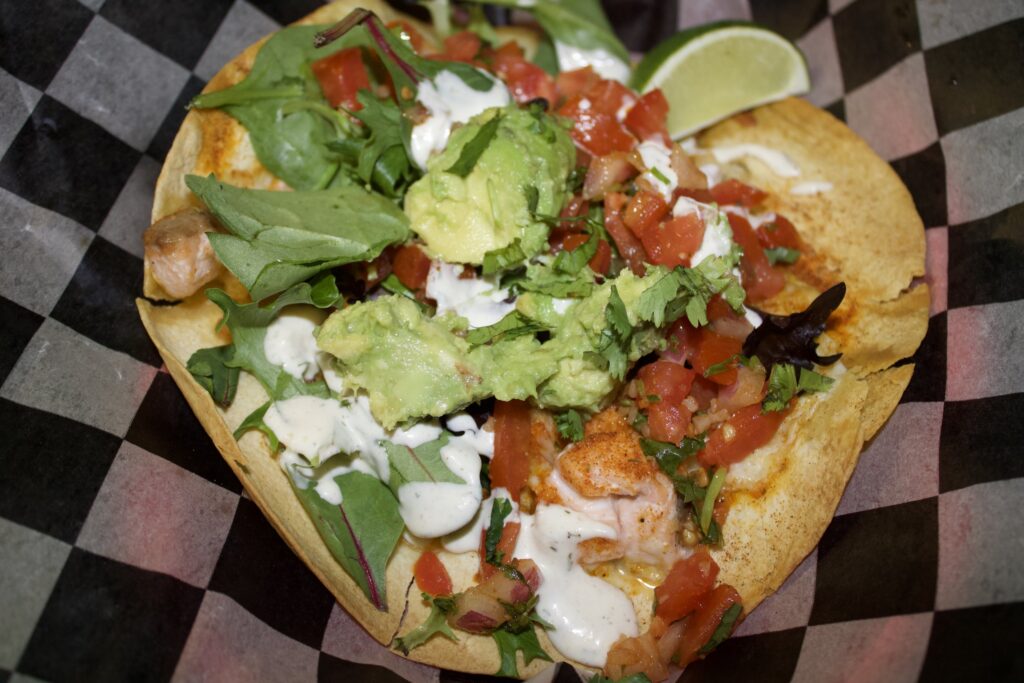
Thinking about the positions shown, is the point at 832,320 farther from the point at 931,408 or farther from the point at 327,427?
the point at 327,427

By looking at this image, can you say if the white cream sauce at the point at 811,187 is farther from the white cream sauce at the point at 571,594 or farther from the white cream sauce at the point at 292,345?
the white cream sauce at the point at 292,345

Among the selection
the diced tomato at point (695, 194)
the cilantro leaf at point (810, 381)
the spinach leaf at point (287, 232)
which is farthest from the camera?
the diced tomato at point (695, 194)

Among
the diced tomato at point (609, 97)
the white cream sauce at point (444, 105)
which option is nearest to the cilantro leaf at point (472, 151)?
the white cream sauce at point (444, 105)

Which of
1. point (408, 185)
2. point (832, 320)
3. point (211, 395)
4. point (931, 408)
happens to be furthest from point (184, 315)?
point (931, 408)

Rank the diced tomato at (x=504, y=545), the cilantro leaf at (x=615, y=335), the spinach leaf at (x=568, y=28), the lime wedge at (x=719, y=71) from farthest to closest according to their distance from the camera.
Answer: the spinach leaf at (x=568, y=28), the lime wedge at (x=719, y=71), the diced tomato at (x=504, y=545), the cilantro leaf at (x=615, y=335)

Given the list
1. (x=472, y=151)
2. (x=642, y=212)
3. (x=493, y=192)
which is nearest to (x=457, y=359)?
(x=493, y=192)

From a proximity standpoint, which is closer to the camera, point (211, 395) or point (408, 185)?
point (211, 395)

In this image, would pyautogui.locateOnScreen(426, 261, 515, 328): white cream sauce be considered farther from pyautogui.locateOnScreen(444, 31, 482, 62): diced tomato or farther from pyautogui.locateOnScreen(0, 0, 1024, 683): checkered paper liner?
pyautogui.locateOnScreen(444, 31, 482, 62): diced tomato
